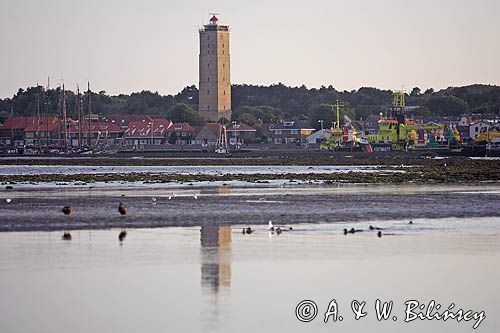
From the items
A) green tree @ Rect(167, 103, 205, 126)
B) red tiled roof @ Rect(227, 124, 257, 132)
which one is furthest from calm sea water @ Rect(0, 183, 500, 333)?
green tree @ Rect(167, 103, 205, 126)

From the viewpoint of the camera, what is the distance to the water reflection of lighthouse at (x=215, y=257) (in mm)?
23938

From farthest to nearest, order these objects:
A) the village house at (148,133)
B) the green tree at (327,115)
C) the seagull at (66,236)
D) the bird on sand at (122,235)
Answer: the green tree at (327,115), the village house at (148,133), the seagull at (66,236), the bird on sand at (122,235)

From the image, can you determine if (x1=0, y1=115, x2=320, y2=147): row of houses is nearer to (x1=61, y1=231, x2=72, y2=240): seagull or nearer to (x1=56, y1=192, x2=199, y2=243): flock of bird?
(x1=56, y1=192, x2=199, y2=243): flock of bird

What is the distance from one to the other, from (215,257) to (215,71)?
153844 mm

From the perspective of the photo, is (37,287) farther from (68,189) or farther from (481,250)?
→ (68,189)

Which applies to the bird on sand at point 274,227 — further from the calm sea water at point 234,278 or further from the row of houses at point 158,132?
the row of houses at point 158,132

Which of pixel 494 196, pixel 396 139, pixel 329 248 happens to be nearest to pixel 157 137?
pixel 396 139

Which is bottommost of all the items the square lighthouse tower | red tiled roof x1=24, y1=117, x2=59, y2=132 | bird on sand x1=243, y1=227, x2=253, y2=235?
bird on sand x1=243, y1=227, x2=253, y2=235

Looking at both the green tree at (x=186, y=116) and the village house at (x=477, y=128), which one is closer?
the village house at (x=477, y=128)

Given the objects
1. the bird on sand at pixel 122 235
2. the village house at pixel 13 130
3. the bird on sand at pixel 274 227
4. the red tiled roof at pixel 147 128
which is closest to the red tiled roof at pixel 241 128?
the red tiled roof at pixel 147 128

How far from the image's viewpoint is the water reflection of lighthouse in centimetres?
2394

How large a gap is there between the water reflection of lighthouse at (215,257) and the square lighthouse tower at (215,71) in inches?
5759

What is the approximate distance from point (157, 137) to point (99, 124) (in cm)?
1184

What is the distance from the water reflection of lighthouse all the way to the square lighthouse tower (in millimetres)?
146287
